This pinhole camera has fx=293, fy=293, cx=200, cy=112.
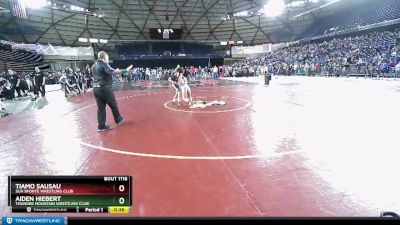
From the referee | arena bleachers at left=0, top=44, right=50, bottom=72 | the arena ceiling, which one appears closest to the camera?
the referee

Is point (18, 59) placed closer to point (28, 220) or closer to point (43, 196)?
point (43, 196)

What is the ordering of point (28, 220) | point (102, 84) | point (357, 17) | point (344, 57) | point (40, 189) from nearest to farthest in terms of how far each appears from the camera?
1. point (28, 220)
2. point (40, 189)
3. point (102, 84)
4. point (344, 57)
5. point (357, 17)

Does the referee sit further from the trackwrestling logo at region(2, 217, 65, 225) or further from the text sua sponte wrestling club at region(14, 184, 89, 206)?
the trackwrestling logo at region(2, 217, 65, 225)

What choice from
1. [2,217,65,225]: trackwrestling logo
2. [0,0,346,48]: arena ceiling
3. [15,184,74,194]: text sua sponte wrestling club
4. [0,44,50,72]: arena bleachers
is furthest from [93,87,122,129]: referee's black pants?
[0,0,346,48]: arena ceiling

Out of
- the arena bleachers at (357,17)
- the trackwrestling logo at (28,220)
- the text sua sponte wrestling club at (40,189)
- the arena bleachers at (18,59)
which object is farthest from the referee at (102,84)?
the arena bleachers at (357,17)

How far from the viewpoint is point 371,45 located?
3197 centimetres

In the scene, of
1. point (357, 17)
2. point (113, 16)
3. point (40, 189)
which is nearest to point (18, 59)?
point (113, 16)

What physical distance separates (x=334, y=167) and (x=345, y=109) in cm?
622

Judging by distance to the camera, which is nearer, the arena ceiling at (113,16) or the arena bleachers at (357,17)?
the arena bleachers at (357,17)
